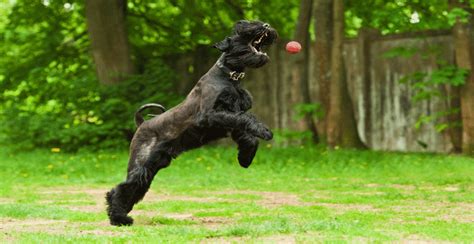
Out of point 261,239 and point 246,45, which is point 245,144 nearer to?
point 246,45

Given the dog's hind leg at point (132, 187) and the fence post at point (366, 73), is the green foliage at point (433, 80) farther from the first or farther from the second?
the dog's hind leg at point (132, 187)

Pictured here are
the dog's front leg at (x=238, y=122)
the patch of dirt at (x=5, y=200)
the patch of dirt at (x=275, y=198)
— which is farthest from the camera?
the patch of dirt at (x=5, y=200)

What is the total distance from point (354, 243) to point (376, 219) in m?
2.15

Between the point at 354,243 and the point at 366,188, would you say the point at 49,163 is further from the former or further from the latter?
the point at 354,243

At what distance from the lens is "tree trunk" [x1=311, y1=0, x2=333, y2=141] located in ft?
61.1

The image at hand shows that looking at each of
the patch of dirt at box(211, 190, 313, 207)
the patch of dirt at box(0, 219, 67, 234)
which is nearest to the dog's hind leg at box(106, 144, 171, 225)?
the patch of dirt at box(0, 219, 67, 234)

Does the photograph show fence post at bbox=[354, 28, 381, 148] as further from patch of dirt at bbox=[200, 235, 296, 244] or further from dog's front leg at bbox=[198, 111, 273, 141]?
patch of dirt at bbox=[200, 235, 296, 244]

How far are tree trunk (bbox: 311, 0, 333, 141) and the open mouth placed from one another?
9.92 meters

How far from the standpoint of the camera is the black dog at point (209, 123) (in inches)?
331

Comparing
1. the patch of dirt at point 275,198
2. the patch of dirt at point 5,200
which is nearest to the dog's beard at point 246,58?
the patch of dirt at point 275,198

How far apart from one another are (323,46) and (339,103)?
52.5 inches

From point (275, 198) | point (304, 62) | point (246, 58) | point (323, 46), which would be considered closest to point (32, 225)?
point (246, 58)

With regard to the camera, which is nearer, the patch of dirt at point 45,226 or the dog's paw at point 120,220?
the patch of dirt at point 45,226

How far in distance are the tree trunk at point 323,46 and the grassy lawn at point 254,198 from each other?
1213 mm
